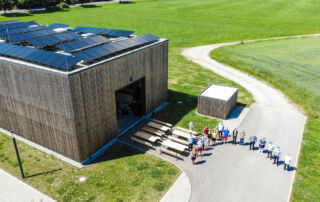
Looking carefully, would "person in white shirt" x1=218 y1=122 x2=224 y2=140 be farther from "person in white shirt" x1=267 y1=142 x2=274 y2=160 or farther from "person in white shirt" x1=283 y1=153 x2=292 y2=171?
"person in white shirt" x1=283 y1=153 x2=292 y2=171

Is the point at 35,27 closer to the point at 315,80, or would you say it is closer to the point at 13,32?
the point at 13,32

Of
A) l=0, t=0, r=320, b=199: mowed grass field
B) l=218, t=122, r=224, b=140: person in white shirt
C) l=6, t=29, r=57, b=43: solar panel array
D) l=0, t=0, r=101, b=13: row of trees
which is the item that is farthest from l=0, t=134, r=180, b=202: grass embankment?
l=0, t=0, r=101, b=13: row of trees

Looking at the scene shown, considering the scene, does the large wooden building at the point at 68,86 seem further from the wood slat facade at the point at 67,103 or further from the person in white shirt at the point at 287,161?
the person in white shirt at the point at 287,161

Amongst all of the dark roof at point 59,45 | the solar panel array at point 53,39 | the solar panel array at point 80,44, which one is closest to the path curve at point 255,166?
the dark roof at point 59,45

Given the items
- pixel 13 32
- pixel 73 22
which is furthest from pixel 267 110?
pixel 73 22

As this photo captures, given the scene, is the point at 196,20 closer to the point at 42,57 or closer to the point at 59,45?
the point at 59,45
